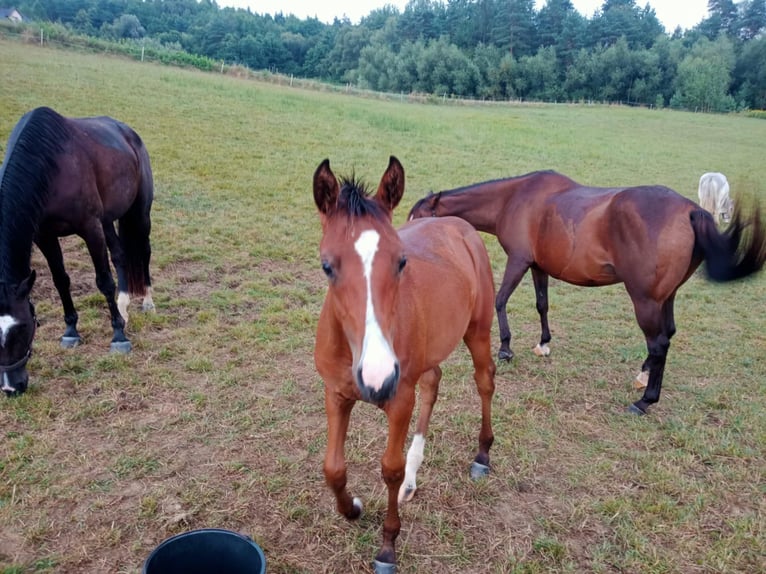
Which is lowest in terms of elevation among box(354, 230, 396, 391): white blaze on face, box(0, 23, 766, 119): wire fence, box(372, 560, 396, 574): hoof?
Result: box(372, 560, 396, 574): hoof

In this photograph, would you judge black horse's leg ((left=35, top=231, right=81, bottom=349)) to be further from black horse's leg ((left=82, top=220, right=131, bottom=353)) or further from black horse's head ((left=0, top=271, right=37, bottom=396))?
black horse's head ((left=0, top=271, right=37, bottom=396))

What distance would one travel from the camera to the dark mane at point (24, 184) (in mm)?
3936

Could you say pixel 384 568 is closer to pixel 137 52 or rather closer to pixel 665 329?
pixel 665 329

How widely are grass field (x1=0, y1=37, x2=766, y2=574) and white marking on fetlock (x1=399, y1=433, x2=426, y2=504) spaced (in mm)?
96

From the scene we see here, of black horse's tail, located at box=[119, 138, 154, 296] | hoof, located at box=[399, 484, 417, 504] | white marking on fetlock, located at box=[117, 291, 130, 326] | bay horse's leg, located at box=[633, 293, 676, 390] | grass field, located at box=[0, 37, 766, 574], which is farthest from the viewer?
black horse's tail, located at box=[119, 138, 154, 296]

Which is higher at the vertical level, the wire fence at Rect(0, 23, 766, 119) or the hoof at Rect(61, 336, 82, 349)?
the wire fence at Rect(0, 23, 766, 119)

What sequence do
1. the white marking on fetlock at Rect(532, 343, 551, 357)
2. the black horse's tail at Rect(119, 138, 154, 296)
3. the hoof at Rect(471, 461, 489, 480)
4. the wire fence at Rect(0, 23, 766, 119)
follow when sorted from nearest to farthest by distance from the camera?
the hoof at Rect(471, 461, 489, 480), the white marking on fetlock at Rect(532, 343, 551, 357), the black horse's tail at Rect(119, 138, 154, 296), the wire fence at Rect(0, 23, 766, 119)

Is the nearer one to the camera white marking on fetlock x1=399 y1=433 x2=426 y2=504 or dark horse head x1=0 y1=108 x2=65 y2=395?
white marking on fetlock x1=399 y1=433 x2=426 y2=504

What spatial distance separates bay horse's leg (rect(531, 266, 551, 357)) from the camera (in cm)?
537

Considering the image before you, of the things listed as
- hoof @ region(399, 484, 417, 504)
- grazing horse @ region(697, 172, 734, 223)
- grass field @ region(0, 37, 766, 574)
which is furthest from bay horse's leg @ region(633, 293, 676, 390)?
grazing horse @ region(697, 172, 734, 223)

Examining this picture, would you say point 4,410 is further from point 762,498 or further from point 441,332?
point 762,498

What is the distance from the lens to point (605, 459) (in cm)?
371

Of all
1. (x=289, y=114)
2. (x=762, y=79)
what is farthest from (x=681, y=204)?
(x=762, y=79)

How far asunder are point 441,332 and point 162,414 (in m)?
2.35
